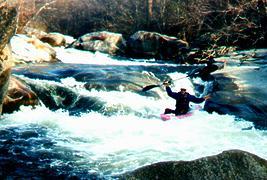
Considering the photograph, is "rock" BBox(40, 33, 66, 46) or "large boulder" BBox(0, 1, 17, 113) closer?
"large boulder" BBox(0, 1, 17, 113)

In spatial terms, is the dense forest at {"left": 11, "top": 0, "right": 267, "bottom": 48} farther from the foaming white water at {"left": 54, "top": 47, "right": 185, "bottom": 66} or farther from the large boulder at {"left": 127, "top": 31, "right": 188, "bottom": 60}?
the foaming white water at {"left": 54, "top": 47, "right": 185, "bottom": 66}

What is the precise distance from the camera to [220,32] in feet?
60.2

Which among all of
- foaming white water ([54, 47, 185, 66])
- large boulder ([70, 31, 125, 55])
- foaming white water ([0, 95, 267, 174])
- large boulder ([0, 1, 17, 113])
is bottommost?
foaming white water ([0, 95, 267, 174])

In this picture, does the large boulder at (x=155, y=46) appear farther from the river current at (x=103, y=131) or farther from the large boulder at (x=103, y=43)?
the river current at (x=103, y=131)

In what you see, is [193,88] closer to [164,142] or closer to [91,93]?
[91,93]

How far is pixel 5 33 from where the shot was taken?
7.14 metres

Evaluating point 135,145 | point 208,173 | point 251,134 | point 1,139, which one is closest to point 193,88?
point 251,134

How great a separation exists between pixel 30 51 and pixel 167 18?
11.9 metres

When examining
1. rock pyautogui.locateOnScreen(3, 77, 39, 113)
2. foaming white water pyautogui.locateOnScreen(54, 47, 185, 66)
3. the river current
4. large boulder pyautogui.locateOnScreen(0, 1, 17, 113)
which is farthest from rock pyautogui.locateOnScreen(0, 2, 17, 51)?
foaming white water pyautogui.locateOnScreen(54, 47, 185, 66)

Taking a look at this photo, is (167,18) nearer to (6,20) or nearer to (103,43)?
(103,43)

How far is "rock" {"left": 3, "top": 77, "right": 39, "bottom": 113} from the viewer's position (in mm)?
9008

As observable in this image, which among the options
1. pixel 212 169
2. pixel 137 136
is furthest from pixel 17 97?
pixel 212 169

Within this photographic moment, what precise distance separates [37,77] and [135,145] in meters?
5.71

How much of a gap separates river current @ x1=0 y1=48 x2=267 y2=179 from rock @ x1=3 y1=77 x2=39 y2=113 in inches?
6.8
